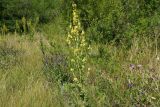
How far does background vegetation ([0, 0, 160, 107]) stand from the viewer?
3.45 meters

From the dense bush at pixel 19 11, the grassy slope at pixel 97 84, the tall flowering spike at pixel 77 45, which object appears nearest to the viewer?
the grassy slope at pixel 97 84

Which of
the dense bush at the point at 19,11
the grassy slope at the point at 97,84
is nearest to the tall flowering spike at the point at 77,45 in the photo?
the grassy slope at the point at 97,84

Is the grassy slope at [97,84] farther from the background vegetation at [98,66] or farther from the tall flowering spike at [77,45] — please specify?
the tall flowering spike at [77,45]

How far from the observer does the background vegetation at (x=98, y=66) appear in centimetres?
345

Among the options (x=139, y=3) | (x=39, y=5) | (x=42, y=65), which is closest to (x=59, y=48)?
(x=42, y=65)

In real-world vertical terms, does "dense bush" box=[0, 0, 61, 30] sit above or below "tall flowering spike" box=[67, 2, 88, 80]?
below

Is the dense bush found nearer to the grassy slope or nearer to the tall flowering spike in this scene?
the grassy slope

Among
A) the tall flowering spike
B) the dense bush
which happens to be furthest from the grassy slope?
the dense bush

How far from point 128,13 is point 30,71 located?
255 centimetres

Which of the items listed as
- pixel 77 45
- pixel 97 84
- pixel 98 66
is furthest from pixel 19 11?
pixel 77 45

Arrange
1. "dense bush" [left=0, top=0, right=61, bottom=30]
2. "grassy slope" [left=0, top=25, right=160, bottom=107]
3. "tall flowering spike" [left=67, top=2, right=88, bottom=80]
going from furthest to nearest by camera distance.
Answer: "dense bush" [left=0, top=0, right=61, bottom=30], "tall flowering spike" [left=67, top=2, right=88, bottom=80], "grassy slope" [left=0, top=25, right=160, bottom=107]

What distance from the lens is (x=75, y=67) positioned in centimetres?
371

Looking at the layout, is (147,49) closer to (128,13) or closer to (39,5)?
(128,13)

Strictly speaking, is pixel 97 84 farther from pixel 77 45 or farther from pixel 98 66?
pixel 98 66
